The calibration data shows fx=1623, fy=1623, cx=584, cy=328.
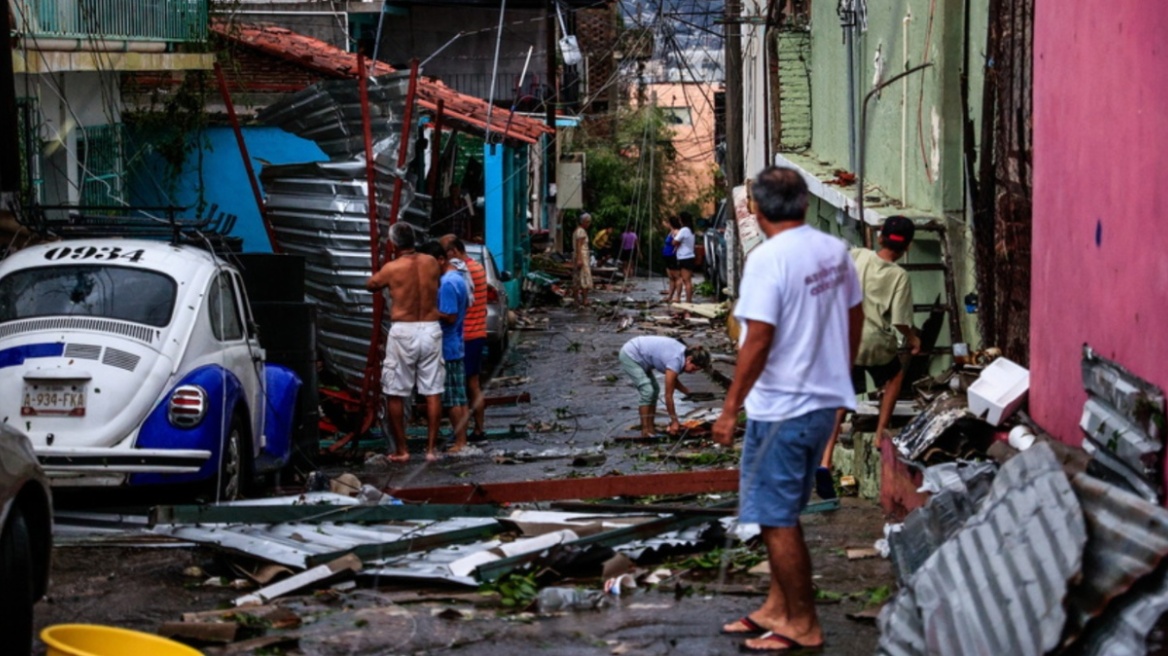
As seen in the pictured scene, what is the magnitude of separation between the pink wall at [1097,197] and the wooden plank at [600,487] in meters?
2.76

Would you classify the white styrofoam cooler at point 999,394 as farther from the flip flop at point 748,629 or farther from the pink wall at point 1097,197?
the flip flop at point 748,629

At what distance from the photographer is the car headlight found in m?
9.73

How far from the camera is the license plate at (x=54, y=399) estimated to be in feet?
31.2

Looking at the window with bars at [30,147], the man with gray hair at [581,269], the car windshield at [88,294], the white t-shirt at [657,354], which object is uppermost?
the window with bars at [30,147]

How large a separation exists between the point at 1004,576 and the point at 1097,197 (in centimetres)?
197

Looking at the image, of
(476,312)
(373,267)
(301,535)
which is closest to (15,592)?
(301,535)

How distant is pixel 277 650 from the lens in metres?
6.50

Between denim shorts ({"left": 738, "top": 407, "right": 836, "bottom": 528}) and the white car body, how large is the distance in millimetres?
4258

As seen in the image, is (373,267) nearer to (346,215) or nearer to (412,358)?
(412,358)

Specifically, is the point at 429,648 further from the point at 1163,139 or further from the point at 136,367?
the point at 136,367

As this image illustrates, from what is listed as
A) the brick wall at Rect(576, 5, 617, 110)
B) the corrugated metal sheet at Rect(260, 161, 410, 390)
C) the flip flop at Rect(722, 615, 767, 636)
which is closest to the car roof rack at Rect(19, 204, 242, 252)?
the corrugated metal sheet at Rect(260, 161, 410, 390)

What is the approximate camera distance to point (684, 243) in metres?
32.8

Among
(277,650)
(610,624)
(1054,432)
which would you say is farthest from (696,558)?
(277,650)

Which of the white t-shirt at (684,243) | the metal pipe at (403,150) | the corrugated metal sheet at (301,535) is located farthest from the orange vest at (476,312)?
the white t-shirt at (684,243)
